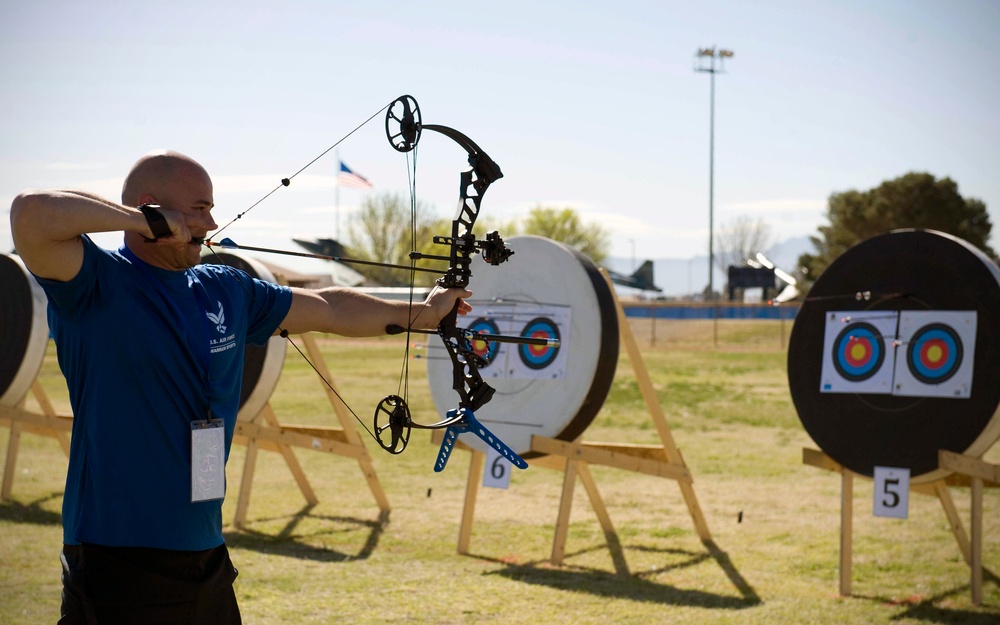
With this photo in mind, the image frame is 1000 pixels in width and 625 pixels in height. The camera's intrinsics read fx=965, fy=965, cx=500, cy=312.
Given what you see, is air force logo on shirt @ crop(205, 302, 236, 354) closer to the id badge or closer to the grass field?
the id badge

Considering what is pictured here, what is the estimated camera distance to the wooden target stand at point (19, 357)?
7746 mm

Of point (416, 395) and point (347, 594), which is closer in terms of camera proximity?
point (347, 594)

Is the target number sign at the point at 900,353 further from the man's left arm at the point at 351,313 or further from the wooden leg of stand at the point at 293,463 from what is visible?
the wooden leg of stand at the point at 293,463

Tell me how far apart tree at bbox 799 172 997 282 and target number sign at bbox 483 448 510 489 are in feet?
108

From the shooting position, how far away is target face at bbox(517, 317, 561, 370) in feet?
20.4

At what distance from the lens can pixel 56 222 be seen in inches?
76.5

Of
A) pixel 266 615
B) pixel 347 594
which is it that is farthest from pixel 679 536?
pixel 266 615

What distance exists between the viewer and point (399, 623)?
15.1 feet

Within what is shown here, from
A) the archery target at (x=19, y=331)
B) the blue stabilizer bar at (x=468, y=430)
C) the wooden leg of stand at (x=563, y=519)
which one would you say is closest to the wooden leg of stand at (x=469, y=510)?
the wooden leg of stand at (x=563, y=519)

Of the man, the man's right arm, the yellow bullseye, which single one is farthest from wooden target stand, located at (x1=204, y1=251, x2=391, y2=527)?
the man's right arm

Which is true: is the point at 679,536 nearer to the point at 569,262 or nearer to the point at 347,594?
the point at 569,262

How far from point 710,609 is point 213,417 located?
11.2 ft

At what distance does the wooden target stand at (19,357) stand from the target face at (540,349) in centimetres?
382

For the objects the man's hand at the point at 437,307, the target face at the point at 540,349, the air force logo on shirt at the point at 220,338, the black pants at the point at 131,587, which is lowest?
the black pants at the point at 131,587
